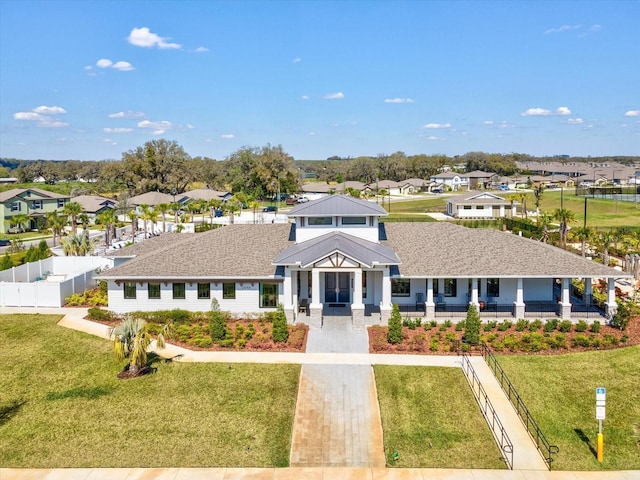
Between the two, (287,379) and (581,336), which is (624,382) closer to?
(581,336)

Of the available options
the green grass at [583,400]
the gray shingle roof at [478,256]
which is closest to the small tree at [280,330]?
the gray shingle roof at [478,256]

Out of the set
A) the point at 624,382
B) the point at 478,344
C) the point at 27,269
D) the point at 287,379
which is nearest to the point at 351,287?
the point at 478,344

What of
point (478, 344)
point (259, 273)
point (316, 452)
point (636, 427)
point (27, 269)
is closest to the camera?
point (316, 452)

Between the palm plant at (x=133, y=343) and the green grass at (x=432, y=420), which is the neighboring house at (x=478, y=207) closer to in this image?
the green grass at (x=432, y=420)

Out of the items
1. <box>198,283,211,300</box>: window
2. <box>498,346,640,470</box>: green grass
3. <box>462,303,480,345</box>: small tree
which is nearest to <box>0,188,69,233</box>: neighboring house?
<box>198,283,211,300</box>: window

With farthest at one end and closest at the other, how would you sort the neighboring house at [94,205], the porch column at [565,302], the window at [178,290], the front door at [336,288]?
the neighboring house at [94,205], the front door at [336,288], the window at [178,290], the porch column at [565,302]

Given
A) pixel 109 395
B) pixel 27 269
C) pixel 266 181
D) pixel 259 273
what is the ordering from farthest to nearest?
pixel 266 181, pixel 27 269, pixel 259 273, pixel 109 395

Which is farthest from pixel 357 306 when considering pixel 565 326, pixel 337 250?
pixel 565 326
